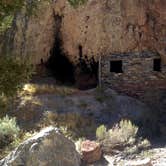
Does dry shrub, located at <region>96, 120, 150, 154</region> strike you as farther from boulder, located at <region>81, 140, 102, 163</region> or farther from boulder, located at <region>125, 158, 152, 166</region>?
boulder, located at <region>125, 158, 152, 166</region>

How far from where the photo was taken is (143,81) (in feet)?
60.8

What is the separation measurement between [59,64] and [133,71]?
2981 mm

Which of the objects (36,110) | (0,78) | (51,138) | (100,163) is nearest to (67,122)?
(36,110)

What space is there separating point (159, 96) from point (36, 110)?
4.49m

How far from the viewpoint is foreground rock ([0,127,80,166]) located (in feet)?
40.5

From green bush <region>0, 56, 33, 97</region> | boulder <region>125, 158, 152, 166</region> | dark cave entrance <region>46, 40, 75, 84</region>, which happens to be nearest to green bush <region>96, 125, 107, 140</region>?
boulder <region>125, 158, 152, 166</region>

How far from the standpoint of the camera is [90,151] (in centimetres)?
1398

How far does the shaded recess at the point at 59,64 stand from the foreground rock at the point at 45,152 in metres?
6.86

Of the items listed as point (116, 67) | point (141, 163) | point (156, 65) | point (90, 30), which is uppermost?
point (90, 30)

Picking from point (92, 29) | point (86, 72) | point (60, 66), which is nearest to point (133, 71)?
point (86, 72)

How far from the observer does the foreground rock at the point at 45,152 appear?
40.5 ft

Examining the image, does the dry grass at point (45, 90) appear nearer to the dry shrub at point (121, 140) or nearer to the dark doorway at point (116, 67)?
the dark doorway at point (116, 67)

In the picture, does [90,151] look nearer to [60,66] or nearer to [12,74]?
[12,74]

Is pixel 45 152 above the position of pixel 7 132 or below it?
above
